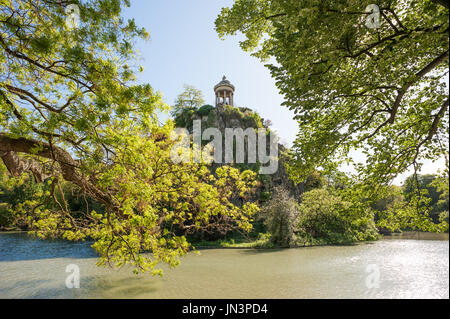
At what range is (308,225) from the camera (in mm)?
22453

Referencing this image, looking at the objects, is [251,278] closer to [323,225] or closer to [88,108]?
[88,108]

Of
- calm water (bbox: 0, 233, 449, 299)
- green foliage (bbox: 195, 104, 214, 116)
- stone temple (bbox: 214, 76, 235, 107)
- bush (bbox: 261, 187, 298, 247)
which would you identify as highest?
stone temple (bbox: 214, 76, 235, 107)

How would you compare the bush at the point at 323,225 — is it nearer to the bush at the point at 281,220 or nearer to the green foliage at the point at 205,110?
the bush at the point at 281,220

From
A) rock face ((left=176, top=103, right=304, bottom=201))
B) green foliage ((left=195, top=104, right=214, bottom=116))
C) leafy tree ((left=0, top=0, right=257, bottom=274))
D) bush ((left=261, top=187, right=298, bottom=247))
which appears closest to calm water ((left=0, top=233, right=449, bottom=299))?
bush ((left=261, top=187, right=298, bottom=247))

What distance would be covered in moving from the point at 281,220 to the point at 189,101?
915 inches

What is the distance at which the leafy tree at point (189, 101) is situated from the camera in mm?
34750

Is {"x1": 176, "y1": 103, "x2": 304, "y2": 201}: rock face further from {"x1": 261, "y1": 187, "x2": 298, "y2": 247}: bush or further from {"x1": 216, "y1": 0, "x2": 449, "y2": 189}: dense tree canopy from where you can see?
{"x1": 216, "y1": 0, "x2": 449, "y2": 189}: dense tree canopy

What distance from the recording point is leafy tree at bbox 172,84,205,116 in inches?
1368

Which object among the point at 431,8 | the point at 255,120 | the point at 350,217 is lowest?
the point at 350,217

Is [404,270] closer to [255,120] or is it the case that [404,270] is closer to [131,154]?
[131,154]

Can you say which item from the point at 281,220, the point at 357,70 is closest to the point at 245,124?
the point at 281,220

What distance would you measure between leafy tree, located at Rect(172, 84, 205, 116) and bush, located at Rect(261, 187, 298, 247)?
20.2m
